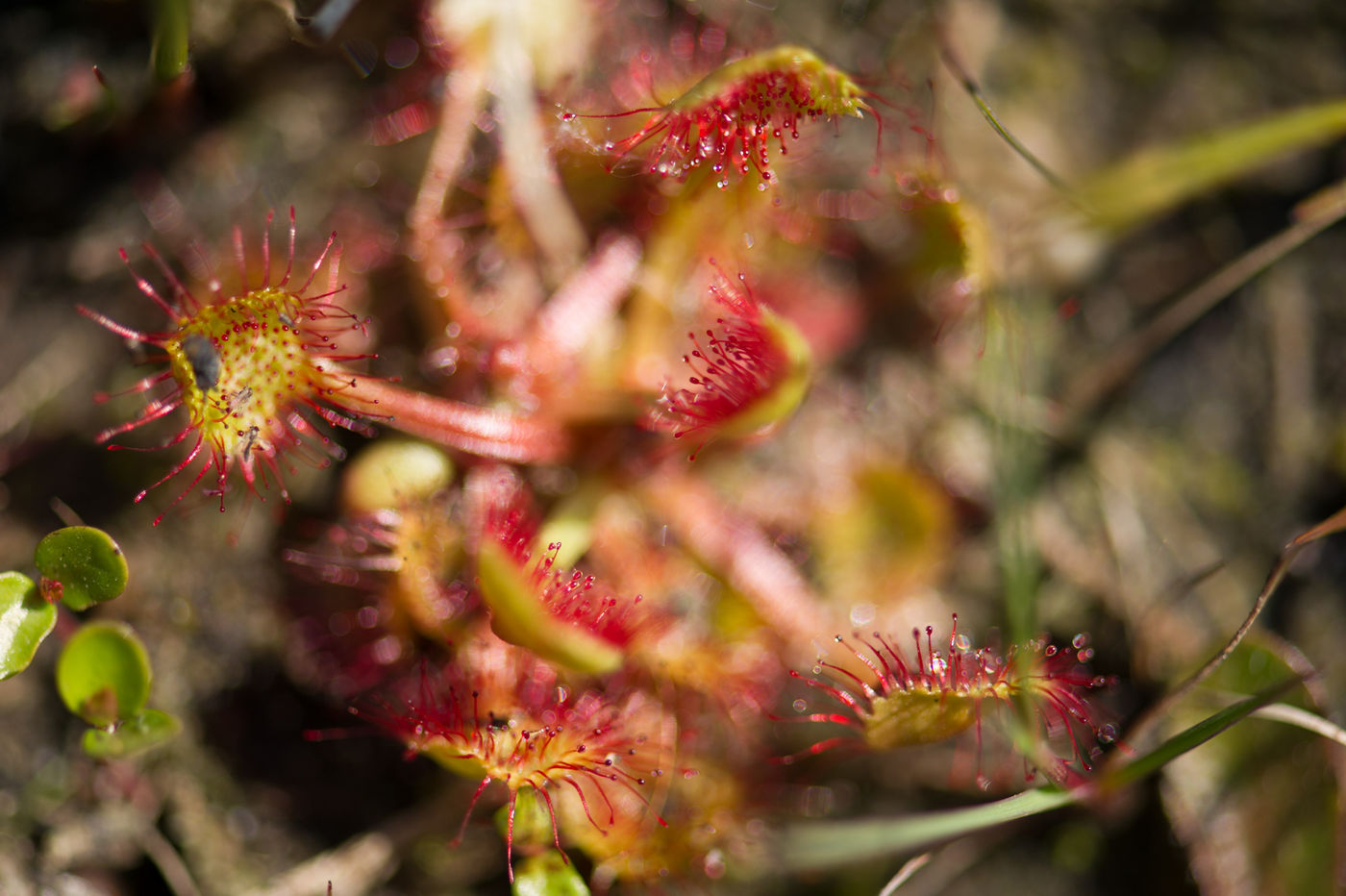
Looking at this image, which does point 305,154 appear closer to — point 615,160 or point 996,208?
point 615,160

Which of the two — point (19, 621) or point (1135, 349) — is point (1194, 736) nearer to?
point (1135, 349)

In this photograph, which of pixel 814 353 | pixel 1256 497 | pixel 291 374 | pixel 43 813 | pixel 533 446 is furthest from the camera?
pixel 1256 497

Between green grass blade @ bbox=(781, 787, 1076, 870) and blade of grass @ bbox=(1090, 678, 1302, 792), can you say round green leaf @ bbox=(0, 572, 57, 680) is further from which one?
blade of grass @ bbox=(1090, 678, 1302, 792)

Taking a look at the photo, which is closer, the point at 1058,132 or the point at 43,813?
the point at 43,813

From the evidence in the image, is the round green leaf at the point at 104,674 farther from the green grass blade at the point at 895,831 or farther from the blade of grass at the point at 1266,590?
the blade of grass at the point at 1266,590

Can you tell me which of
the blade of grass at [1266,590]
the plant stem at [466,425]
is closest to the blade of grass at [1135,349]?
the blade of grass at [1266,590]

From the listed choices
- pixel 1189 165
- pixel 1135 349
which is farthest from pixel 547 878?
pixel 1189 165

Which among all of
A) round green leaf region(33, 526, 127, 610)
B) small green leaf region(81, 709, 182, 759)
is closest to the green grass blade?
small green leaf region(81, 709, 182, 759)

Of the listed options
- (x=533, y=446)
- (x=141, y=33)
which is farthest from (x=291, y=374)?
(x=141, y=33)
